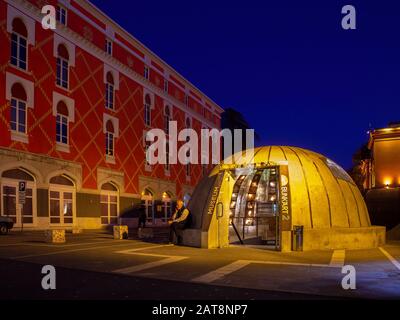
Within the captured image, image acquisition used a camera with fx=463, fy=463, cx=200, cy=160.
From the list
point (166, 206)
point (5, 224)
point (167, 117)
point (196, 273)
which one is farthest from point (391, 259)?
point (167, 117)

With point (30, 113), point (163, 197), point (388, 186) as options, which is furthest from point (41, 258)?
point (163, 197)

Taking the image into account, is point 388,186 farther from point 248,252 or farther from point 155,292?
point 155,292

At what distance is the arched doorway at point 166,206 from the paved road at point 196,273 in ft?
108

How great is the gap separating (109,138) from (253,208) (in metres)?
19.9

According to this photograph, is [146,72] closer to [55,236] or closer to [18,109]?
[18,109]

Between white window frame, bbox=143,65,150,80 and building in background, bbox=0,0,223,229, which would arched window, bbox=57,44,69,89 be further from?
white window frame, bbox=143,65,150,80

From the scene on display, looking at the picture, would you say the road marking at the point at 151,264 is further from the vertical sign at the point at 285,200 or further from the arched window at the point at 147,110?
the arched window at the point at 147,110

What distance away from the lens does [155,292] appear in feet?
27.9

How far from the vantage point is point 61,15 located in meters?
33.2

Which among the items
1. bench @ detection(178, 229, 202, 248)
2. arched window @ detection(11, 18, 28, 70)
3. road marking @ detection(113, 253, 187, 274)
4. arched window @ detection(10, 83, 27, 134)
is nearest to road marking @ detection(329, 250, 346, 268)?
road marking @ detection(113, 253, 187, 274)

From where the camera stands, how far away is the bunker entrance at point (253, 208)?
21.6 meters

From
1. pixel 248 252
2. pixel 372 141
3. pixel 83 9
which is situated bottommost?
pixel 248 252

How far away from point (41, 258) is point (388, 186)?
1166 inches

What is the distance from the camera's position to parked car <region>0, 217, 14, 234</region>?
24.8 metres
